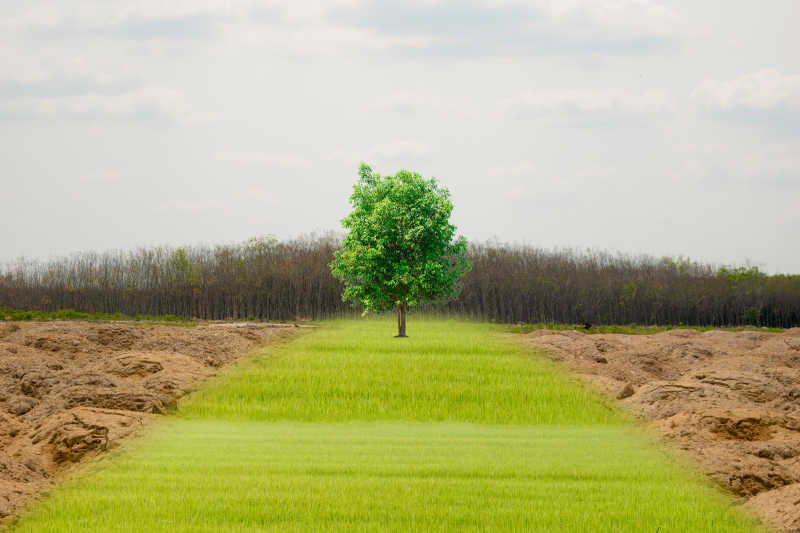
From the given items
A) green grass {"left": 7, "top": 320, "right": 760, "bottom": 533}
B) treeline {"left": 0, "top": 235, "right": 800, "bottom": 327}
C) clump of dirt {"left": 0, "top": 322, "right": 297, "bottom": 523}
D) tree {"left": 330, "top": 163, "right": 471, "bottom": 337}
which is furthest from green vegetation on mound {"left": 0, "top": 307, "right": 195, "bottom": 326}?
green grass {"left": 7, "top": 320, "right": 760, "bottom": 533}

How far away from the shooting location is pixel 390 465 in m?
8.08

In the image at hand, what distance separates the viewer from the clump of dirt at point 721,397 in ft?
26.8

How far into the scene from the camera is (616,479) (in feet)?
26.0

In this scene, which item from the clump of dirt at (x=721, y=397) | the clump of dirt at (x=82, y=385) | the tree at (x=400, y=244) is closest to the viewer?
the clump of dirt at (x=721, y=397)

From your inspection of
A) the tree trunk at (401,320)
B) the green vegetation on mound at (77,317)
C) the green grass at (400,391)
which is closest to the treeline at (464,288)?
the green vegetation on mound at (77,317)

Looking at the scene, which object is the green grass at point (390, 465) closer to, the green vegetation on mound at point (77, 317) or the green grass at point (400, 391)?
the green grass at point (400, 391)

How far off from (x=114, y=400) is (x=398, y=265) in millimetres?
10810

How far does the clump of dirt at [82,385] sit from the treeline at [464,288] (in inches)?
460

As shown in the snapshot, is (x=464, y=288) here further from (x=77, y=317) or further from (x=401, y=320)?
(x=77, y=317)

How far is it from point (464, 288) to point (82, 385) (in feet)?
70.8

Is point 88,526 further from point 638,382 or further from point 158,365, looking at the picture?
point 638,382

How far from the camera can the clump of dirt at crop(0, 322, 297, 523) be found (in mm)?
8969

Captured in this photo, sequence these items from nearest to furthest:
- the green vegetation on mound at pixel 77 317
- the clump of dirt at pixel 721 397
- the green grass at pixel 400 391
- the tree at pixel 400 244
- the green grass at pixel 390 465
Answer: the green grass at pixel 390 465 < the clump of dirt at pixel 721 397 < the green grass at pixel 400 391 < the tree at pixel 400 244 < the green vegetation on mound at pixel 77 317

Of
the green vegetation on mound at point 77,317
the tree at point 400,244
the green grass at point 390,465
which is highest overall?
the tree at point 400,244
